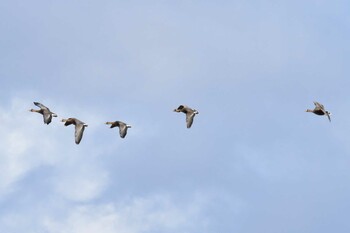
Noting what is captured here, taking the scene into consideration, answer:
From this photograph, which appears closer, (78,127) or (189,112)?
(78,127)

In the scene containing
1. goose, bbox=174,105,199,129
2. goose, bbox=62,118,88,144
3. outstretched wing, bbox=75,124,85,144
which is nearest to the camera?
goose, bbox=62,118,88,144

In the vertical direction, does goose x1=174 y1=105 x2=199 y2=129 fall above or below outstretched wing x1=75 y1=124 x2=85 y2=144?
above

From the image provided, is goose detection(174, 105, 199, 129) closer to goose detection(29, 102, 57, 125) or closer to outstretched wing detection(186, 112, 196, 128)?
outstretched wing detection(186, 112, 196, 128)

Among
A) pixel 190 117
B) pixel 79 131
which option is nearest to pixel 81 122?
pixel 79 131

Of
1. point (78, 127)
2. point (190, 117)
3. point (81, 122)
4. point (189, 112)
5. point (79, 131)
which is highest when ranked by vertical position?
point (189, 112)

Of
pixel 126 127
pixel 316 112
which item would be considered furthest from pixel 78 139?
pixel 316 112

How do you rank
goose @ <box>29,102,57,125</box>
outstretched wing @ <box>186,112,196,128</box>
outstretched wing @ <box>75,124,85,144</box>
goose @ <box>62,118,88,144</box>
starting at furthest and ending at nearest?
goose @ <box>29,102,57,125</box>
outstretched wing @ <box>186,112,196,128</box>
outstretched wing @ <box>75,124,85,144</box>
goose @ <box>62,118,88,144</box>

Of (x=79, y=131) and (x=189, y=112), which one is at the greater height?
(x=189, y=112)

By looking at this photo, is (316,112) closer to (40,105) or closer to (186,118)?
(186,118)

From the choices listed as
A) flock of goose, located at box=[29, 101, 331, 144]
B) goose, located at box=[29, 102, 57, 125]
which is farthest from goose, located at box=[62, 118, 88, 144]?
goose, located at box=[29, 102, 57, 125]

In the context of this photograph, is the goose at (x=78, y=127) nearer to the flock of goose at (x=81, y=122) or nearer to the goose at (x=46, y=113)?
the flock of goose at (x=81, y=122)

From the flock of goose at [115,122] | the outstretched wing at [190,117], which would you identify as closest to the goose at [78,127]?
the flock of goose at [115,122]

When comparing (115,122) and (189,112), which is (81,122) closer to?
(115,122)

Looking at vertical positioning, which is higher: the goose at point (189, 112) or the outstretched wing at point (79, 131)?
the goose at point (189, 112)
